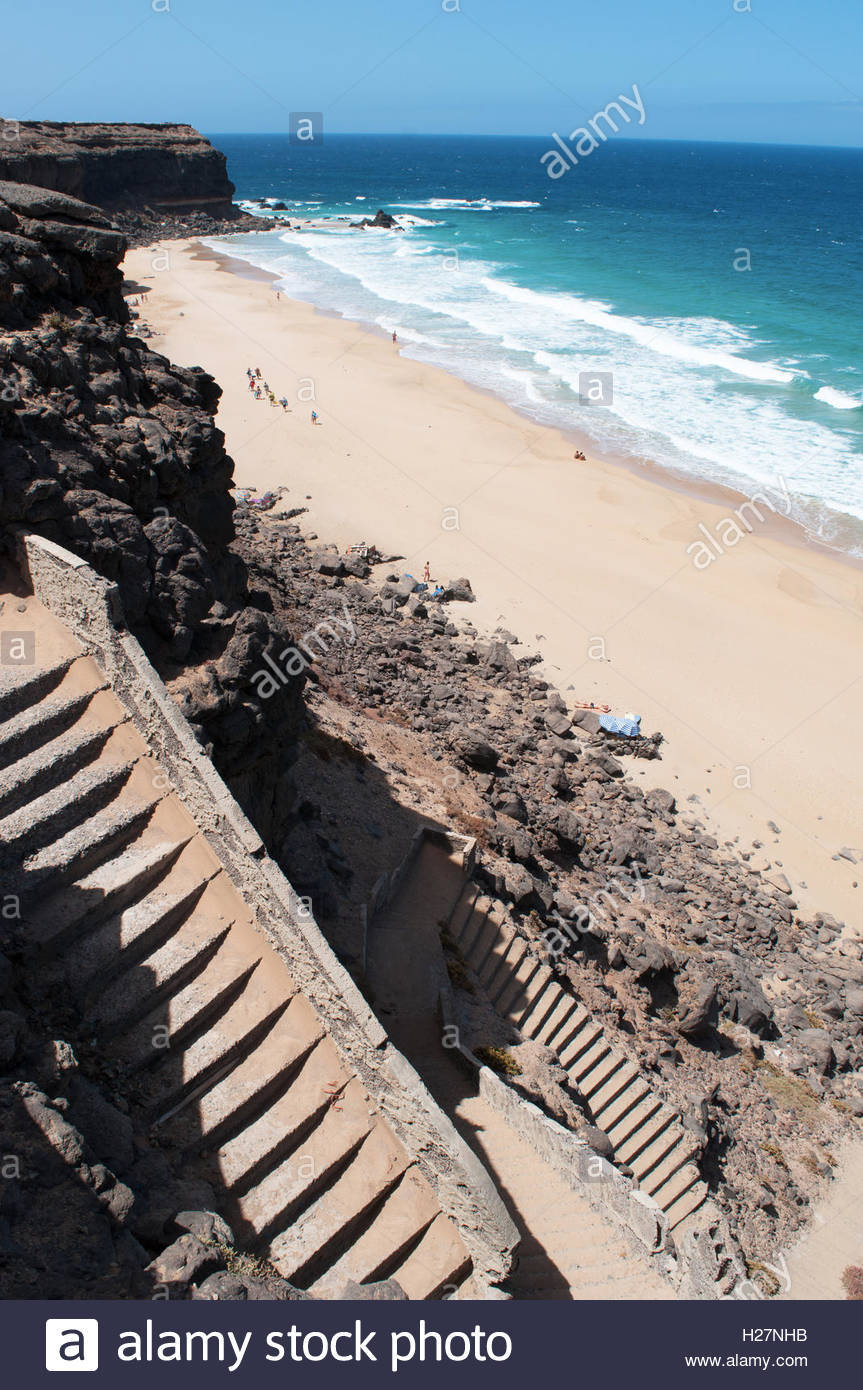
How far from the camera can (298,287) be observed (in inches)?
2657

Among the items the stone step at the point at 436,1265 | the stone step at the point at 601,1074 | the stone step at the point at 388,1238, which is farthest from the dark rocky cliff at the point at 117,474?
the stone step at the point at 601,1074

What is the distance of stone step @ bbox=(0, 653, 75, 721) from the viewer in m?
9.94

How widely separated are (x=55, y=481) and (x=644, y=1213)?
38.1 ft

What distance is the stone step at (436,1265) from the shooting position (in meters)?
8.61

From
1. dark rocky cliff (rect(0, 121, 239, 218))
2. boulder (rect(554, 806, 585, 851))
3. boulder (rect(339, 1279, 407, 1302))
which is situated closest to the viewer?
boulder (rect(339, 1279, 407, 1302))

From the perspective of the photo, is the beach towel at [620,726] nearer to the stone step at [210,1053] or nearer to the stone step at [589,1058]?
the stone step at [589,1058]

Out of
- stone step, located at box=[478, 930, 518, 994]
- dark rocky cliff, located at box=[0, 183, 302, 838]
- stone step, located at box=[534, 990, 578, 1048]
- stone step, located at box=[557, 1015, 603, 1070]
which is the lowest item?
stone step, located at box=[557, 1015, 603, 1070]

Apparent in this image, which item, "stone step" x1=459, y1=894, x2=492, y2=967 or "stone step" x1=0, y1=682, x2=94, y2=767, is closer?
"stone step" x1=0, y1=682, x2=94, y2=767

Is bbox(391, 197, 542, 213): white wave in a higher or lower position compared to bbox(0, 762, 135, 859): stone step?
higher

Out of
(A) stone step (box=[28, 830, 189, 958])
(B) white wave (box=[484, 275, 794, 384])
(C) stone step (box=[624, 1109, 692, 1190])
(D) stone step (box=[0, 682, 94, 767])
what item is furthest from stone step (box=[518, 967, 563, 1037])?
(B) white wave (box=[484, 275, 794, 384])

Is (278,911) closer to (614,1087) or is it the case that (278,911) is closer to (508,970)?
(508,970)

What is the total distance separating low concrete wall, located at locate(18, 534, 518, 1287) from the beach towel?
552 inches

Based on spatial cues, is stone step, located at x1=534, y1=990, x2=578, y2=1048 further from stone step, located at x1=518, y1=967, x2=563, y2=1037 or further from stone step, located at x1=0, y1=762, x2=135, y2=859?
stone step, located at x1=0, y1=762, x2=135, y2=859

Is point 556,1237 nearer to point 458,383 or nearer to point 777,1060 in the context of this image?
point 777,1060
